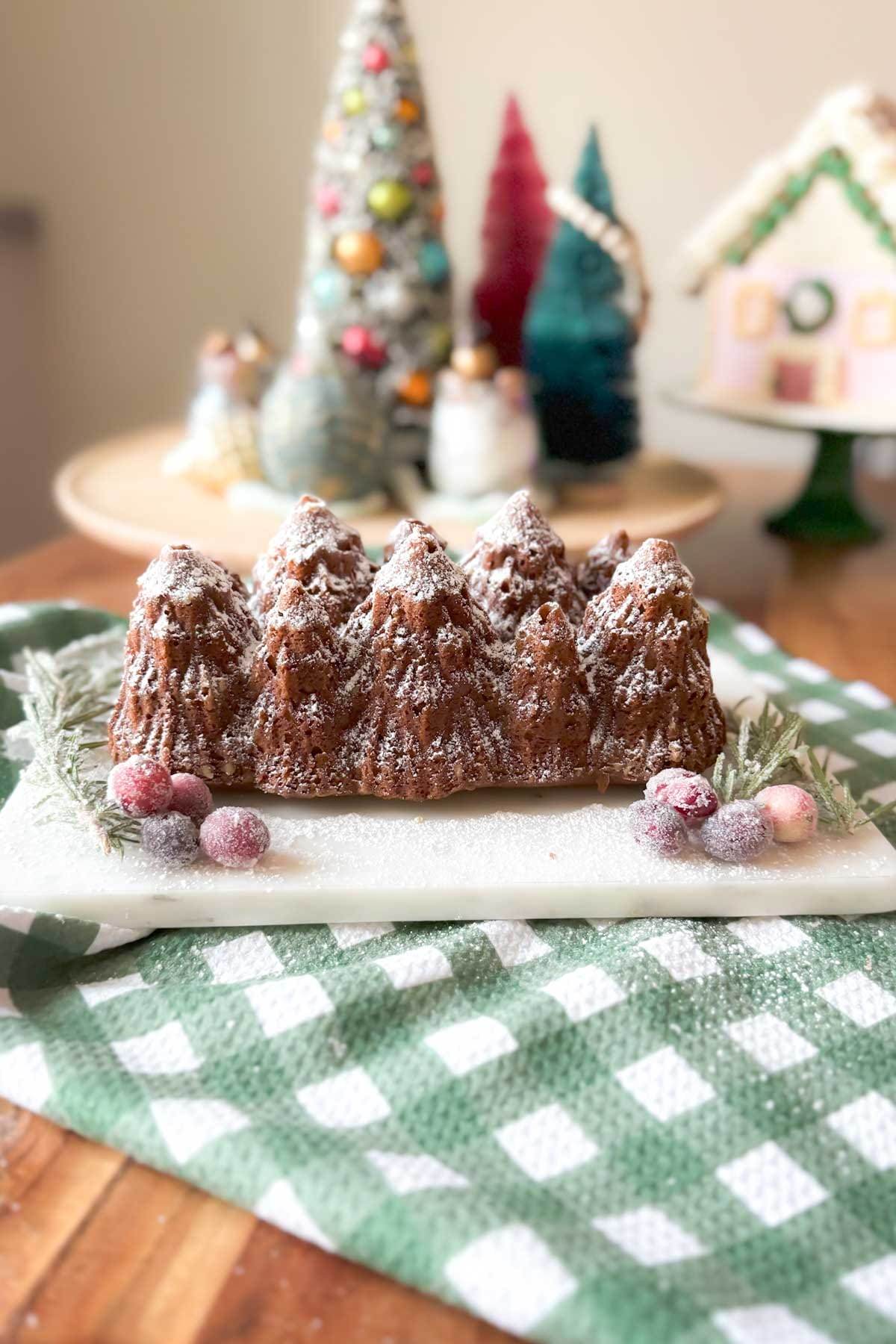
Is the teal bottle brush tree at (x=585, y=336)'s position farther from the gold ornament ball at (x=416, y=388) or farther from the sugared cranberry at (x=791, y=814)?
the sugared cranberry at (x=791, y=814)

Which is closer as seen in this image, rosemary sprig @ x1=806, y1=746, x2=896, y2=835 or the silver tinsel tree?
rosemary sprig @ x1=806, y1=746, x2=896, y2=835

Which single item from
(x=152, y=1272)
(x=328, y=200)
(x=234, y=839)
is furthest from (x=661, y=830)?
(x=328, y=200)

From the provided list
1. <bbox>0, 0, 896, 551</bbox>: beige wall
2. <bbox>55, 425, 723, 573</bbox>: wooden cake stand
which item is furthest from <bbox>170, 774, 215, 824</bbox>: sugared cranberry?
<bbox>0, 0, 896, 551</bbox>: beige wall

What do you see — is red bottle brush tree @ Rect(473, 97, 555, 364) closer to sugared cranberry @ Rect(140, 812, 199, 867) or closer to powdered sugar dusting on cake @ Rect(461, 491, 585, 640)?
powdered sugar dusting on cake @ Rect(461, 491, 585, 640)

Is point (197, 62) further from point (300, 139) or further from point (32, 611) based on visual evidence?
point (32, 611)

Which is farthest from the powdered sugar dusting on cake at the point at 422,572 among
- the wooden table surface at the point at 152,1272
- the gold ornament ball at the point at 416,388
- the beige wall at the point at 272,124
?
the beige wall at the point at 272,124

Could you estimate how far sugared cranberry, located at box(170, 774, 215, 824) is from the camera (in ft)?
2.11

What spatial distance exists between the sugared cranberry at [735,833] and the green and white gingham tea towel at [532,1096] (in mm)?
38

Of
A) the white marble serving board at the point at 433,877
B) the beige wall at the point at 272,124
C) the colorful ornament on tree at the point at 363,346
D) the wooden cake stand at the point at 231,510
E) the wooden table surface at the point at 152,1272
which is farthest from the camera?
the beige wall at the point at 272,124

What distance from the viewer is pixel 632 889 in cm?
62

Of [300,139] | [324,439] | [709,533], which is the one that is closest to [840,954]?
[324,439]

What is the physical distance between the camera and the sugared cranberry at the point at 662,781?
0.66 metres

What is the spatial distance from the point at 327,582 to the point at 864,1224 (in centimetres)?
45

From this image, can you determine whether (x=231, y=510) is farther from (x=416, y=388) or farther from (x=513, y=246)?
(x=513, y=246)
